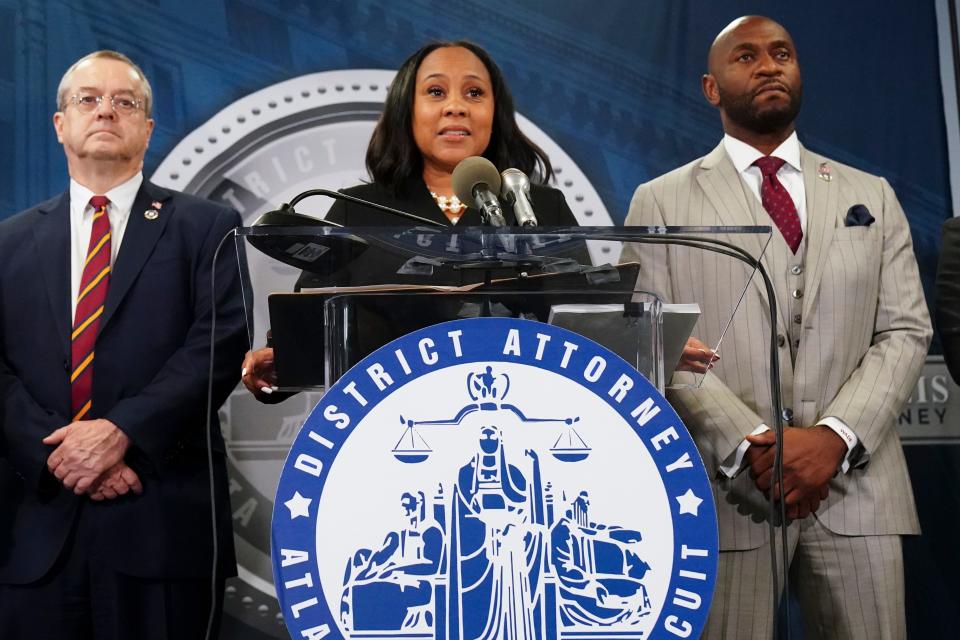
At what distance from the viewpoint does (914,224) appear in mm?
3293

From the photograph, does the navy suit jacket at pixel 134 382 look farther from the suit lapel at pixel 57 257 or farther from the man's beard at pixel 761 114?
the man's beard at pixel 761 114

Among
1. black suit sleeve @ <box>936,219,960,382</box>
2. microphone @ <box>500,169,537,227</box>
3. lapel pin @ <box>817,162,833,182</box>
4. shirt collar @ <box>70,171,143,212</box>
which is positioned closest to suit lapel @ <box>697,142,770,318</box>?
lapel pin @ <box>817,162,833,182</box>

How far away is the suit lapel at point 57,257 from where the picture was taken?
2.57m

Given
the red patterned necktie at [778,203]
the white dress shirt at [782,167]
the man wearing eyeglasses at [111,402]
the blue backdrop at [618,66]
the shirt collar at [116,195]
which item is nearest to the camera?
the man wearing eyeglasses at [111,402]

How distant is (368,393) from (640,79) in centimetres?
220

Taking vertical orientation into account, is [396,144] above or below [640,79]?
below

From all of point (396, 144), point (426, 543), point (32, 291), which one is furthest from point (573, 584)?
point (32, 291)

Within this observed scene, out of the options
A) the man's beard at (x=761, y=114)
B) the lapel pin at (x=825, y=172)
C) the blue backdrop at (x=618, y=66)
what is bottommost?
the lapel pin at (x=825, y=172)

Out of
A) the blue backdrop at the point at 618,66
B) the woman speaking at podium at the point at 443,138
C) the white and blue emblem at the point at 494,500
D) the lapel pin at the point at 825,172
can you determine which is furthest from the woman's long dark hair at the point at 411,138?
the white and blue emblem at the point at 494,500

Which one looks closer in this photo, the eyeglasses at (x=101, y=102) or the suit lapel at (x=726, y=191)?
the suit lapel at (x=726, y=191)

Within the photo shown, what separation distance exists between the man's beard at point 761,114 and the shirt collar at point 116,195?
4.97 feet

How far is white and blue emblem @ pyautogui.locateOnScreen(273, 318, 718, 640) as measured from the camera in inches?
51.9

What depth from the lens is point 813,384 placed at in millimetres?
2408

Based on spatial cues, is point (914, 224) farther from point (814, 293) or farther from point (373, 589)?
point (373, 589)
